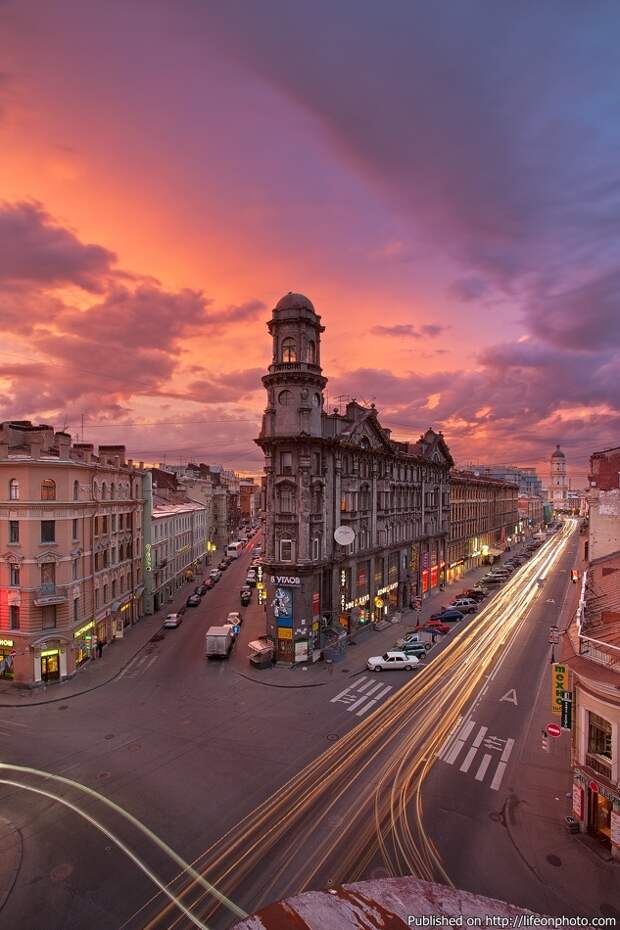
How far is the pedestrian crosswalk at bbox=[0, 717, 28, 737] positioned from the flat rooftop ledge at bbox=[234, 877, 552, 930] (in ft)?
86.0

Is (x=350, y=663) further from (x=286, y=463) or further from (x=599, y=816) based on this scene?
(x=599, y=816)

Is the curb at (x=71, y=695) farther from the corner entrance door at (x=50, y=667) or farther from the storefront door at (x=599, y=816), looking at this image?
the storefront door at (x=599, y=816)

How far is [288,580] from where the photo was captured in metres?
44.2

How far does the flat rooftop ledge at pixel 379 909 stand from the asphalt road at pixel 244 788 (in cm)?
589

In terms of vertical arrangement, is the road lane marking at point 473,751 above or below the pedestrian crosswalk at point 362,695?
above

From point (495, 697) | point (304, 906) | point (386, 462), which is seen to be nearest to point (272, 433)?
point (386, 462)

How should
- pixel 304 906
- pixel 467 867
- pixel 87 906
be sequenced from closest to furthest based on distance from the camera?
pixel 304 906
pixel 87 906
pixel 467 867

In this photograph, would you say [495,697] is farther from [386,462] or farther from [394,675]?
[386,462]

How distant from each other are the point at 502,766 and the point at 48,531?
36.4 m

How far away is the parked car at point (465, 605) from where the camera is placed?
2468 inches

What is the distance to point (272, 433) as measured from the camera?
4588 centimetres

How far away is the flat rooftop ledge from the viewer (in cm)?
1170

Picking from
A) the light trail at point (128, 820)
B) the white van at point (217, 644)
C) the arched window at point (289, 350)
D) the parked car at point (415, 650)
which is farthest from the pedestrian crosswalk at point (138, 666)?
the arched window at point (289, 350)

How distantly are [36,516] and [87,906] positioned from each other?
28.0 m
